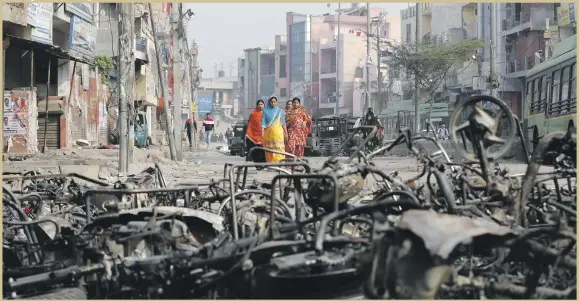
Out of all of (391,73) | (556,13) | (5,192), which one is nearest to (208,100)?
(391,73)

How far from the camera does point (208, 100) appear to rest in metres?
96.2

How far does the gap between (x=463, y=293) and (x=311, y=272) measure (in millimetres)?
830

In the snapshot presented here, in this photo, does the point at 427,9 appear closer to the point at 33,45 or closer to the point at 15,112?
the point at 33,45

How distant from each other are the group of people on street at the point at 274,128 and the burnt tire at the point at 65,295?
913 centimetres

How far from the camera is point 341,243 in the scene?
471 cm

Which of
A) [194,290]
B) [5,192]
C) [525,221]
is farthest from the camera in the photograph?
[5,192]

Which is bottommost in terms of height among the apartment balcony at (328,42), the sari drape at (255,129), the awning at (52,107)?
the sari drape at (255,129)

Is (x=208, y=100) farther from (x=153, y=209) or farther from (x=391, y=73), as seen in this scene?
(x=153, y=209)

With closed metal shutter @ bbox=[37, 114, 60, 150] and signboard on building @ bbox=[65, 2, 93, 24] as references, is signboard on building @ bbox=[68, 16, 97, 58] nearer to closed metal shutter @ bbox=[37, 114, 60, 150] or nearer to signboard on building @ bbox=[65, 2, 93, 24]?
signboard on building @ bbox=[65, 2, 93, 24]

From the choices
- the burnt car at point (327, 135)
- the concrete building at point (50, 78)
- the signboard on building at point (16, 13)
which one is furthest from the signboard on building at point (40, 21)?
the burnt car at point (327, 135)

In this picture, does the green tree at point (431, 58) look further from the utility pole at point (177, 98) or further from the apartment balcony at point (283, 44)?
the apartment balcony at point (283, 44)

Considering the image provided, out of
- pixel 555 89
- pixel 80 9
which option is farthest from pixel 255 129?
pixel 80 9

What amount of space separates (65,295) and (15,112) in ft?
61.0

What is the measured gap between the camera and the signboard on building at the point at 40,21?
22106 millimetres
